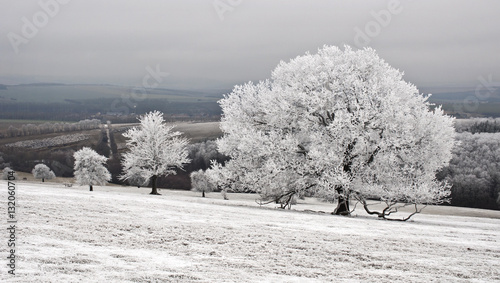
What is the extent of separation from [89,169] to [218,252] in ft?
239

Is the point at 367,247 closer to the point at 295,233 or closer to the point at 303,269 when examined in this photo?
the point at 295,233

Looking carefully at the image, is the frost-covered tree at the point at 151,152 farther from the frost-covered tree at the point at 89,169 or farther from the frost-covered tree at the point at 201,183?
the frost-covered tree at the point at 201,183

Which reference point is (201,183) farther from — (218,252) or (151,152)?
(218,252)

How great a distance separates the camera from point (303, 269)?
12.2 meters

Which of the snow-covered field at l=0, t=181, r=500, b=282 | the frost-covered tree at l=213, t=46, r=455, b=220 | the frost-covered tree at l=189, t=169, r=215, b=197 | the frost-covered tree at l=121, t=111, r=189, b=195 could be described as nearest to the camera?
the snow-covered field at l=0, t=181, r=500, b=282

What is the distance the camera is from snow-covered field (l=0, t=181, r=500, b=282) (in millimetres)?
10828

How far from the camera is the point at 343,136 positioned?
29469 mm

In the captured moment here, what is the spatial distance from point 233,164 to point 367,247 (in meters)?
18.9

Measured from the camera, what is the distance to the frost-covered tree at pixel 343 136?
29438mm

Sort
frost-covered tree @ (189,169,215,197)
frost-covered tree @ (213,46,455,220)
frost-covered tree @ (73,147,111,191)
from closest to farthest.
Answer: frost-covered tree @ (213,46,455,220) < frost-covered tree @ (73,147,111,191) < frost-covered tree @ (189,169,215,197)

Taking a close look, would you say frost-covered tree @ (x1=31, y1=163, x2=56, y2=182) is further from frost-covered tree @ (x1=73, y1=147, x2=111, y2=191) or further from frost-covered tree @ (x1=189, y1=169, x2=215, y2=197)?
frost-covered tree @ (x1=189, y1=169, x2=215, y2=197)

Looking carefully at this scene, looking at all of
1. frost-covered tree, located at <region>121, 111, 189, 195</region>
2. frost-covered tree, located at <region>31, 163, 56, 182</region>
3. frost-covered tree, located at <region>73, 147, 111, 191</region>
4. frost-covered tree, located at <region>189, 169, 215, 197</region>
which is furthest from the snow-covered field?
frost-covered tree, located at <region>31, 163, 56, 182</region>

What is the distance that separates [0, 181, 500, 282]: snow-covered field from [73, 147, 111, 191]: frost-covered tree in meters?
61.3

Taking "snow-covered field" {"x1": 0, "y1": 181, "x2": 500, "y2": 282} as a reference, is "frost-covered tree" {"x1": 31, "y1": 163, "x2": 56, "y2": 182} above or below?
above
